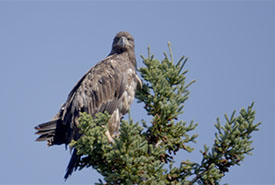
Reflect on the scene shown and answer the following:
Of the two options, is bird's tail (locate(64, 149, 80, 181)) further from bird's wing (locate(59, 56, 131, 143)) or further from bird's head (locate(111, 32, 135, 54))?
bird's head (locate(111, 32, 135, 54))

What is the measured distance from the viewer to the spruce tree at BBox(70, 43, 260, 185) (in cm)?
440

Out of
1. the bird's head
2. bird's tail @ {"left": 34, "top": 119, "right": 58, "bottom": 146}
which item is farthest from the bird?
the bird's head

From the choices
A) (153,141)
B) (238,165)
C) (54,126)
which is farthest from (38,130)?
(238,165)

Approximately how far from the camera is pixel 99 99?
6812 mm

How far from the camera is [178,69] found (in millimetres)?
5492

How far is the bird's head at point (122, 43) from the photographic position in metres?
7.85

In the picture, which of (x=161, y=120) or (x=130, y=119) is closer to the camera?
(x=130, y=119)

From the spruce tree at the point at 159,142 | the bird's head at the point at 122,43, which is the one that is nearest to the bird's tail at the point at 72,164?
the spruce tree at the point at 159,142

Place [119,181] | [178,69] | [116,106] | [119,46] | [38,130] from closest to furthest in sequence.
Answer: [119,181], [178,69], [38,130], [116,106], [119,46]

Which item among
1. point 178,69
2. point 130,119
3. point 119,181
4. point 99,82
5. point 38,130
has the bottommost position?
point 119,181

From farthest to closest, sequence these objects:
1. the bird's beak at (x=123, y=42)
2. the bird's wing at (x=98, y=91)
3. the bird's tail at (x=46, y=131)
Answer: the bird's beak at (x=123, y=42)
the bird's wing at (x=98, y=91)
the bird's tail at (x=46, y=131)

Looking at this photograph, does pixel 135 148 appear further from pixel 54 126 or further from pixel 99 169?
pixel 54 126

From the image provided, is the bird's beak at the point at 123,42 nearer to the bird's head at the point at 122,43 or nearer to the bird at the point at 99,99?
the bird's head at the point at 122,43

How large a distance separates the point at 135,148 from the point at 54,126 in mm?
2363
